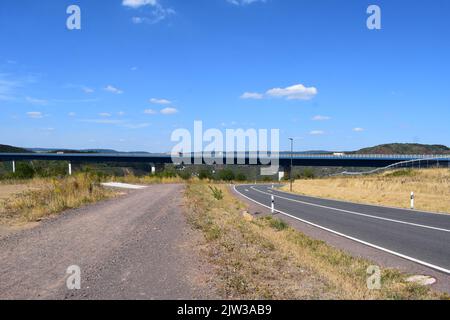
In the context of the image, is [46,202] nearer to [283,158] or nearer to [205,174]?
[205,174]

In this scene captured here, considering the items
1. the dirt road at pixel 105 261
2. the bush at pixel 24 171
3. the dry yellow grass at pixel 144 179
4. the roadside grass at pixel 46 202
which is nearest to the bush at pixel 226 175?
the dry yellow grass at pixel 144 179

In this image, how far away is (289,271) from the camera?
7.57 metres

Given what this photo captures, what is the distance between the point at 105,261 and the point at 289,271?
134 inches

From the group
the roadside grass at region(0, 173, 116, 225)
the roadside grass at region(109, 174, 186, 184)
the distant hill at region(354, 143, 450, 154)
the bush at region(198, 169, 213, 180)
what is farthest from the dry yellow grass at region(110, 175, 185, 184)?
the distant hill at region(354, 143, 450, 154)

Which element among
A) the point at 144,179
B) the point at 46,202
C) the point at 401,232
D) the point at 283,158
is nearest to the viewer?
the point at 401,232

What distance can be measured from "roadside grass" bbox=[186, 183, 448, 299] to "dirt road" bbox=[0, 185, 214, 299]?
470 mm

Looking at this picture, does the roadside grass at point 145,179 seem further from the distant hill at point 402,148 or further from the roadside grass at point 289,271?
the distant hill at point 402,148

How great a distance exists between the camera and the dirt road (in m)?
6.16

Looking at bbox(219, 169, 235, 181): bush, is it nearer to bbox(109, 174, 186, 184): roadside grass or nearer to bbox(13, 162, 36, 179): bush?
bbox(109, 174, 186, 184): roadside grass

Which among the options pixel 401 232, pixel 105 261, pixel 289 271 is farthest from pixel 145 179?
pixel 289 271

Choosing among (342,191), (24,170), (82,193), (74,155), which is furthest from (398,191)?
(74,155)

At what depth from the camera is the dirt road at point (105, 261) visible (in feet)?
20.2

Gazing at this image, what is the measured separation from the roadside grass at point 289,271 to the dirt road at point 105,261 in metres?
0.47

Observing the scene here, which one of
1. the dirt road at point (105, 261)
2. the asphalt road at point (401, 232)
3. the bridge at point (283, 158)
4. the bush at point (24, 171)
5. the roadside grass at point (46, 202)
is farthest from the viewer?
the bridge at point (283, 158)
